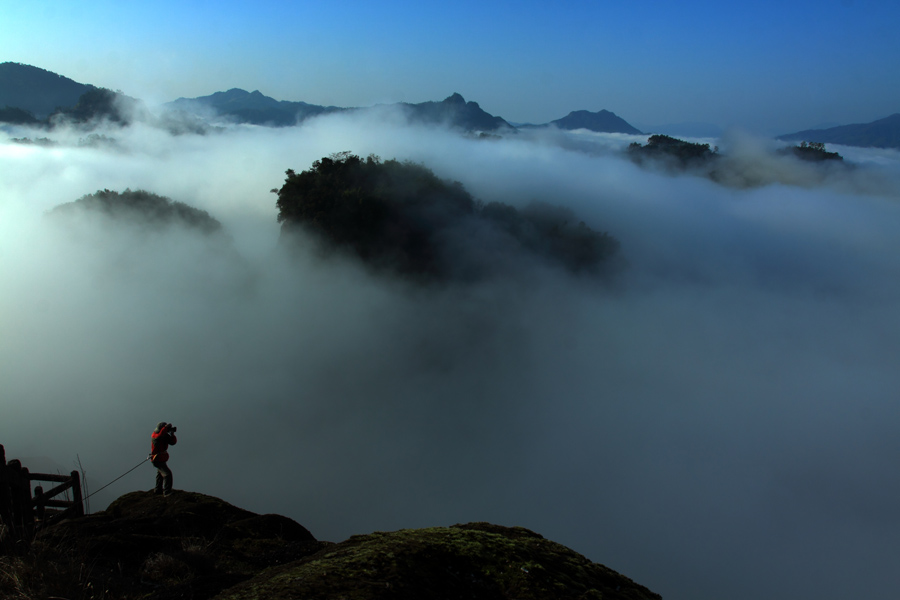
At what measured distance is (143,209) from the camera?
47344mm

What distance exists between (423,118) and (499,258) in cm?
12547

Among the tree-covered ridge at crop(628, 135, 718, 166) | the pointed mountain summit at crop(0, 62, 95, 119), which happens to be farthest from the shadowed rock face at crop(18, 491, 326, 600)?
the pointed mountain summit at crop(0, 62, 95, 119)

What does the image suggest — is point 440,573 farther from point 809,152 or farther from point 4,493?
Answer: point 809,152

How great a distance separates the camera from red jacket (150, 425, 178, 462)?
9.77 meters

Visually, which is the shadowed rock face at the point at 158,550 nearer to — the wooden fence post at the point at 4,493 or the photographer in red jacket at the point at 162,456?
the photographer in red jacket at the point at 162,456

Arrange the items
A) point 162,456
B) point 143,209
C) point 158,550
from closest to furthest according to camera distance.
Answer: point 158,550, point 162,456, point 143,209

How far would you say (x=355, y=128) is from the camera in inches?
4970

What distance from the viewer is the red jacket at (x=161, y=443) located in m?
9.77

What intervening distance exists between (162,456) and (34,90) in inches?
8187

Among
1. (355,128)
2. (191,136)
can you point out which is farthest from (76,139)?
(355,128)

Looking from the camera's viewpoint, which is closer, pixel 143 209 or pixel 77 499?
pixel 77 499

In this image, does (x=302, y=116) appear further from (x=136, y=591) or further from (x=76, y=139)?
(x=136, y=591)

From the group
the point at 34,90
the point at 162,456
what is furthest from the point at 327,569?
the point at 34,90

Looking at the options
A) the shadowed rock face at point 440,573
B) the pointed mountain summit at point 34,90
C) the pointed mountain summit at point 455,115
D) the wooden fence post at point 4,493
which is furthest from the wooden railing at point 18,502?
the pointed mountain summit at point 34,90
